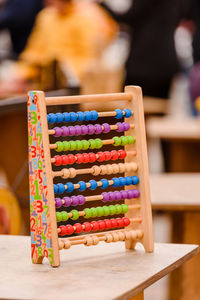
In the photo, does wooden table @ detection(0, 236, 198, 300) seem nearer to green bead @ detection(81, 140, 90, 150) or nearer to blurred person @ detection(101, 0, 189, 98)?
green bead @ detection(81, 140, 90, 150)

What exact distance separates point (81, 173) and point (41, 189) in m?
0.13

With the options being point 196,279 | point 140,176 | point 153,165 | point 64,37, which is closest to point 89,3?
Result: point 64,37

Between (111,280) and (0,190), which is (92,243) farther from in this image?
(0,190)

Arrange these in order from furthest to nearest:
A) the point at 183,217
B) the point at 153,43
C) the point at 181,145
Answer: the point at 153,43, the point at 181,145, the point at 183,217

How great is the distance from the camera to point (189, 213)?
10.3 feet

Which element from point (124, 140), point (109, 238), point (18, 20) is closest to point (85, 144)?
point (124, 140)

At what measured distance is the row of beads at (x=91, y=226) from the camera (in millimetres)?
1956

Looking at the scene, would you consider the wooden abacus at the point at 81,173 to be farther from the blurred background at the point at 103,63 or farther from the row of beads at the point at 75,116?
the blurred background at the point at 103,63

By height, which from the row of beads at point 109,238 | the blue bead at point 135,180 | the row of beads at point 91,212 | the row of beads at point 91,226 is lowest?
the row of beads at point 109,238

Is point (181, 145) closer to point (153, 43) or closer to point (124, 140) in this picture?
point (153, 43)

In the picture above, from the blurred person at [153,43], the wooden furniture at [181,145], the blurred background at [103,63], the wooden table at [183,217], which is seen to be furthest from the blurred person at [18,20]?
the wooden table at [183,217]

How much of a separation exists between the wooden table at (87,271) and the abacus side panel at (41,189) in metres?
0.05

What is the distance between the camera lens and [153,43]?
6570mm

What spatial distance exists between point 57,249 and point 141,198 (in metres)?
0.30
